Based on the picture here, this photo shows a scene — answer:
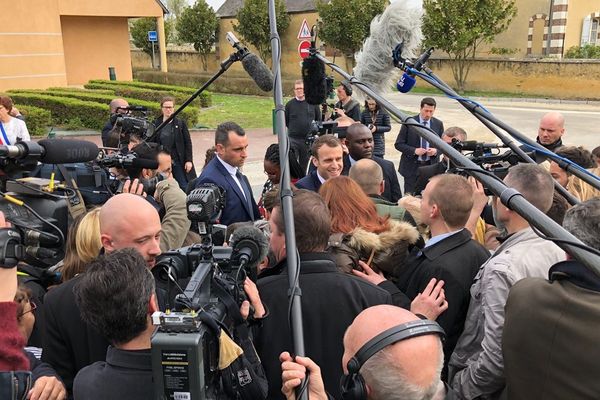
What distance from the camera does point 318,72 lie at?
3404 mm

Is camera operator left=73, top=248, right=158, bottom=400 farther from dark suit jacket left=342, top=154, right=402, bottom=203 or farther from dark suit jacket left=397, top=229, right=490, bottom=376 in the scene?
dark suit jacket left=342, top=154, right=402, bottom=203

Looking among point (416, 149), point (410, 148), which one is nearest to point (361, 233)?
point (416, 149)

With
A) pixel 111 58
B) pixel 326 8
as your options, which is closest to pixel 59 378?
pixel 111 58

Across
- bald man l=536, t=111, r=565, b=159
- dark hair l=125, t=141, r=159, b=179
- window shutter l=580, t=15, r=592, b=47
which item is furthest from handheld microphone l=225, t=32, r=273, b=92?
window shutter l=580, t=15, r=592, b=47

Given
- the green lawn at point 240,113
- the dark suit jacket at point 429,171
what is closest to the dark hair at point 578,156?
the dark suit jacket at point 429,171

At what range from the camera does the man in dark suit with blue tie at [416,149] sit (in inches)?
312

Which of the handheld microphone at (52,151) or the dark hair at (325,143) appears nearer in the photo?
the handheld microphone at (52,151)

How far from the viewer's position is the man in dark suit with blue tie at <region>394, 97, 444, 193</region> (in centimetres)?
792

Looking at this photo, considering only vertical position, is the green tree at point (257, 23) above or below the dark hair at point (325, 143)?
above

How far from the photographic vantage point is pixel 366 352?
1.77 metres

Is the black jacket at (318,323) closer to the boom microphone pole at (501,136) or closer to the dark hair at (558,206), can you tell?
the boom microphone pole at (501,136)

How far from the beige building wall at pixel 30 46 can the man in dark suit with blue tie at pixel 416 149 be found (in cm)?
1962

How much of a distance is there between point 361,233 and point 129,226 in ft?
4.48

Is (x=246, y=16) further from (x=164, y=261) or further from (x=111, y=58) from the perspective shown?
(x=164, y=261)
